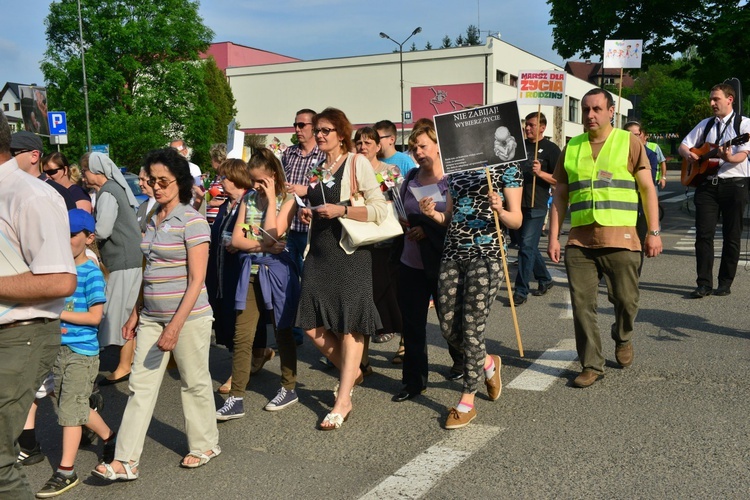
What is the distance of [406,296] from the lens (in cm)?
591

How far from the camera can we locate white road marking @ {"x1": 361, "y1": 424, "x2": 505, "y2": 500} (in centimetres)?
422

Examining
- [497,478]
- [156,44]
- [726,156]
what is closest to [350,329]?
[497,478]

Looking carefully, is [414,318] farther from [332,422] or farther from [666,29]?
[666,29]

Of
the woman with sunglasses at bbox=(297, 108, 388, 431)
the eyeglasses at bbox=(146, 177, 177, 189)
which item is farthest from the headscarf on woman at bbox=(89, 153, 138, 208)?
the eyeglasses at bbox=(146, 177, 177, 189)

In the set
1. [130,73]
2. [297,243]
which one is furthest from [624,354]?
[130,73]

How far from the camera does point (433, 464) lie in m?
4.59

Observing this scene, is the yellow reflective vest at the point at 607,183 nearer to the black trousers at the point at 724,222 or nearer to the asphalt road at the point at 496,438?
the asphalt road at the point at 496,438

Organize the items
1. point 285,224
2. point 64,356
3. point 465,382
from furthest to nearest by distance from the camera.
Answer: point 285,224, point 465,382, point 64,356

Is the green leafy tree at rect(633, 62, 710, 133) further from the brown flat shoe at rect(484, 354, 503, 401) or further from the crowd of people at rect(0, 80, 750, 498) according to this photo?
the brown flat shoe at rect(484, 354, 503, 401)

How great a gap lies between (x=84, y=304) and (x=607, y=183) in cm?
367

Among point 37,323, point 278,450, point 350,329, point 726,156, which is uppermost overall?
point 726,156

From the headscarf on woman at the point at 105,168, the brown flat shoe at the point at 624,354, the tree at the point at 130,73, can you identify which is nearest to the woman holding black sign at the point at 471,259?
the brown flat shoe at the point at 624,354

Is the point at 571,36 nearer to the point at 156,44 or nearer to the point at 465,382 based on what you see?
the point at 465,382

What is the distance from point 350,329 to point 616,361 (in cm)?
237
